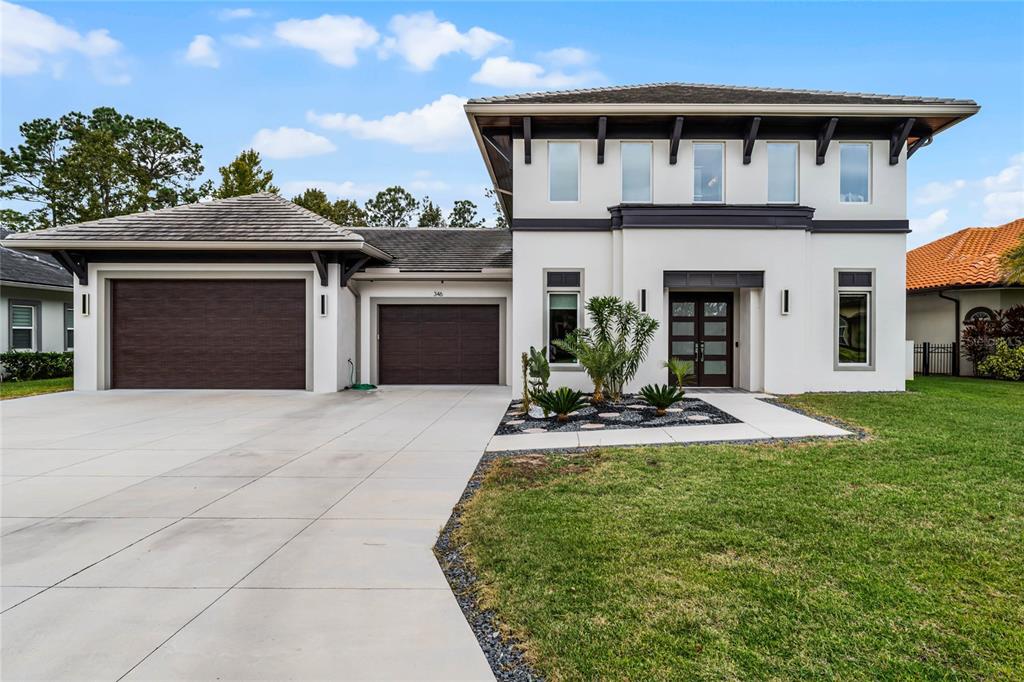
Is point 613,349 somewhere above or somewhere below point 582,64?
below

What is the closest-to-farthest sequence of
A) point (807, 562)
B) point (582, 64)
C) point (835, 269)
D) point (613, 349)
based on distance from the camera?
point (807, 562) → point (613, 349) → point (835, 269) → point (582, 64)

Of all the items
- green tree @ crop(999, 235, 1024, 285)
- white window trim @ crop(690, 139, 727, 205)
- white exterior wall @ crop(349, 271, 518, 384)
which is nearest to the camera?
white window trim @ crop(690, 139, 727, 205)

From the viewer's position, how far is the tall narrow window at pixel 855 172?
12688 mm

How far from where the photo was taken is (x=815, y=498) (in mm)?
4945

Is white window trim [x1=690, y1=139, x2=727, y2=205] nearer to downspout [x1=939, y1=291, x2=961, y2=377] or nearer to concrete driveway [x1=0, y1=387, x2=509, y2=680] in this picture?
concrete driveway [x1=0, y1=387, x2=509, y2=680]

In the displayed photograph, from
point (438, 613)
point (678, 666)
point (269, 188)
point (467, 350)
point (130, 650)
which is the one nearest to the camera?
point (678, 666)

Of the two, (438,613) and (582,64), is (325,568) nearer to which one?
(438,613)

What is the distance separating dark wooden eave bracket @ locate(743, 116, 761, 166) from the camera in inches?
471

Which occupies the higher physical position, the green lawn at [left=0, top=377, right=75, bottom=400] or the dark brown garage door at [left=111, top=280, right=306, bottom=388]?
the dark brown garage door at [left=111, top=280, right=306, bottom=388]

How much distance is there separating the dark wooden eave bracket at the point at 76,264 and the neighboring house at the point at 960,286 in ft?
76.5

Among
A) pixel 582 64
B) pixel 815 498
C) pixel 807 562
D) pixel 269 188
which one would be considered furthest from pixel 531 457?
pixel 269 188

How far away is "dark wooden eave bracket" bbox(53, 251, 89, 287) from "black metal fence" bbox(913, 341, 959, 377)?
23198 mm

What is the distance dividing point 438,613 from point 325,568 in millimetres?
1001

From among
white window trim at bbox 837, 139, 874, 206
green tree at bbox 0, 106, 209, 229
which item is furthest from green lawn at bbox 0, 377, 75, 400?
white window trim at bbox 837, 139, 874, 206
